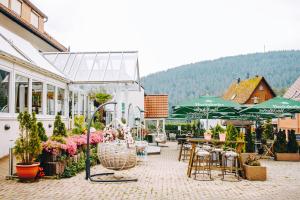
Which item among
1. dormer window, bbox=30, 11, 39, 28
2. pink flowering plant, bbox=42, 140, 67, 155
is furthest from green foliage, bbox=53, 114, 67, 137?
dormer window, bbox=30, 11, 39, 28

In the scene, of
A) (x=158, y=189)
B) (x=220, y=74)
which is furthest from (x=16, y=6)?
(x=220, y=74)

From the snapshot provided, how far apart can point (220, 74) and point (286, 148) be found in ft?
258

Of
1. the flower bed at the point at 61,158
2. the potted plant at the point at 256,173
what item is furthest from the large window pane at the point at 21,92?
the potted plant at the point at 256,173

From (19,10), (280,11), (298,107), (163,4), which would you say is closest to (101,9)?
(163,4)

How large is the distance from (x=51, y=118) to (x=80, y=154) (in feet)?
19.0

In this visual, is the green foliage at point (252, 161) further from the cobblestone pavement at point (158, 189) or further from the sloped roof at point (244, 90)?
the sloped roof at point (244, 90)

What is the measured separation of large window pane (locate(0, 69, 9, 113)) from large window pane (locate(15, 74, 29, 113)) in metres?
0.82

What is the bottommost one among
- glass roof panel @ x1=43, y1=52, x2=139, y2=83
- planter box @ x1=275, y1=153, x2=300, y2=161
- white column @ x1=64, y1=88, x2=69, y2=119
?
planter box @ x1=275, y1=153, x2=300, y2=161

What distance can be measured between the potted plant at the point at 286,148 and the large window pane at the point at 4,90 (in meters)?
10.2

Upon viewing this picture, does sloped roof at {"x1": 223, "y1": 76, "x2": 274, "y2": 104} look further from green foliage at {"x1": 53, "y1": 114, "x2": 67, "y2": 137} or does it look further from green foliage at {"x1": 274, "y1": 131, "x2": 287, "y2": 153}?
green foliage at {"x1": 53, "y1": 114, "x2": 67, "y2": 137}

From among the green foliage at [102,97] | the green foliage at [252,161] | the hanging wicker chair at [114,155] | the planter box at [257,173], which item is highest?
the green foliage at [102,97]

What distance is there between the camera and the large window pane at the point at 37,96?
15.3 m

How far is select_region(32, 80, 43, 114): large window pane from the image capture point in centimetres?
1534

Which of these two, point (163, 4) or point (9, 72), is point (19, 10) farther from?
point (163, 4)
